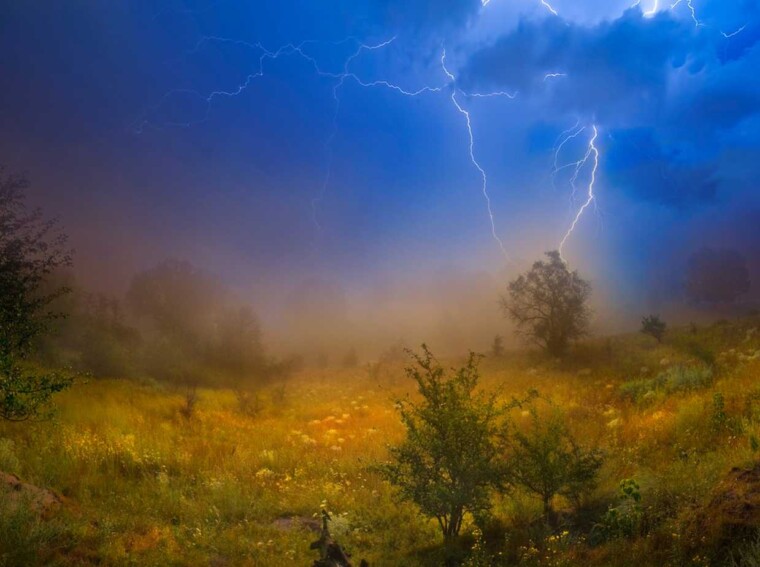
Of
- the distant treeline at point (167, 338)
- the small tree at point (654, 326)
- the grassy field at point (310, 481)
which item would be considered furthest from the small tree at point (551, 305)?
the distant treeline at point (167, 338)

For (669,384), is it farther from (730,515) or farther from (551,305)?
(551,305)

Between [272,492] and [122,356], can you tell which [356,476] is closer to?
[272,492]

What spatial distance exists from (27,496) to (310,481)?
201 inches

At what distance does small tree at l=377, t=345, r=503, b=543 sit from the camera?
6570 mm

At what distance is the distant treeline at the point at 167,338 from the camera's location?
78.5ft

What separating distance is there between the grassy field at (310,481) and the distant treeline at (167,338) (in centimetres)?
925

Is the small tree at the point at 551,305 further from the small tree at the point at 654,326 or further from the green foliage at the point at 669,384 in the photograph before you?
the green foliage at the point at 669,384

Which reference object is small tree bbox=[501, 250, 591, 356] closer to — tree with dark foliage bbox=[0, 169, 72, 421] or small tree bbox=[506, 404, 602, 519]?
small tree bbox=[506, 404, 602, 519]

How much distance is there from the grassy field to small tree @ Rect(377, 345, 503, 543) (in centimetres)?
65

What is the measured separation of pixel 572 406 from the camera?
14.2m

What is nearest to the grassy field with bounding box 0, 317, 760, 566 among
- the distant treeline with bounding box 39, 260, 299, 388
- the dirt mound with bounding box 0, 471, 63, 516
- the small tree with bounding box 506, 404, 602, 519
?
the dirt mound with bounding box 0, 471, 63, 516

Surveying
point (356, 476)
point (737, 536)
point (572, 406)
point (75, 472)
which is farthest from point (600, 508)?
point (75, 472)

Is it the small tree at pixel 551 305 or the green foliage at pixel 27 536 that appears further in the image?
the small tree at pixel 551 305

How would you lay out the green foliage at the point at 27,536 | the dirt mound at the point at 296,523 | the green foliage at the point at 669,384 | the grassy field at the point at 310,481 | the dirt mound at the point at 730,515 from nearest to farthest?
1. the dirt mound at the point at 730,515
2. the green foliage at the point at 27,536
3. the grassy field at the point at 310,481
4. the dirt mound at the point at 296,523
5. the green foliage at the point at 669,384
